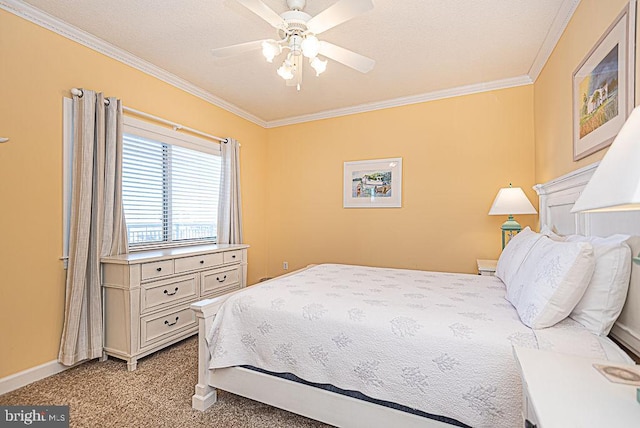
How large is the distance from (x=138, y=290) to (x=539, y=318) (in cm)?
255

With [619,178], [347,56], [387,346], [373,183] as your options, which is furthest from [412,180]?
[619,178]

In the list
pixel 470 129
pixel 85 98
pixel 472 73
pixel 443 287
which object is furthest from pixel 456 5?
pixel 85 98

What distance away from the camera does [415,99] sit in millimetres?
3699

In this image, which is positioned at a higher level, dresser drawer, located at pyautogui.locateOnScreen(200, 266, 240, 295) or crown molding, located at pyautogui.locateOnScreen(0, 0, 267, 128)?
crown molding, located at pyautogui.locateOnScreen(0, 0, 267, 128)

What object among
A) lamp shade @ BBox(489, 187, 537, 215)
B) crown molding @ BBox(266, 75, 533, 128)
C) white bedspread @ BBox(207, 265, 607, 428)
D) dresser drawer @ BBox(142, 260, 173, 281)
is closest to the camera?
white bedspread @ BBox(207, 265, 607, 428)

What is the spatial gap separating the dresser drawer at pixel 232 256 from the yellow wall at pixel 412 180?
114 centimetres

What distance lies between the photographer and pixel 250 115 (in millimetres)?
4336

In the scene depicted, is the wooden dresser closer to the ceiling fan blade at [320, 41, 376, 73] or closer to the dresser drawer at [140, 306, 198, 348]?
the dresser drawer at [140, 306, 198, 348]

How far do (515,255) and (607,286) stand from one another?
74cm

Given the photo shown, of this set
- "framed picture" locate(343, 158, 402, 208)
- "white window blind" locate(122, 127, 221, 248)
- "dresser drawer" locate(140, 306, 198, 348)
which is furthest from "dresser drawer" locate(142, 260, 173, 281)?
"framed picture" locate(343, 158, 402, 208)

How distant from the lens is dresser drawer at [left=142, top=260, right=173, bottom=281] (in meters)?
2.41

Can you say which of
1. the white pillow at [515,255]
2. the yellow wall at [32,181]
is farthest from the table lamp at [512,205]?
the yellow wall at [32,181]

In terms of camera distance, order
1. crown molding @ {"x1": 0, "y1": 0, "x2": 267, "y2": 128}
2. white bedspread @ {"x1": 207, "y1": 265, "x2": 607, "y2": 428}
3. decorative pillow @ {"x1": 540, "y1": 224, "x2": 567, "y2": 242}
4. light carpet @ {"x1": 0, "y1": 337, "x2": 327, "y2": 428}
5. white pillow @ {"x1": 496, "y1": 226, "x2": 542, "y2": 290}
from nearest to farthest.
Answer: white bedspread @ {"x1": 207, "y1": 265, "x2": 607, "y2": 428} < light carpet @ {"x1": 0, "y1": 337, "x2": 327, "y2": 428} < white pillow @ {"x1": 496, "y1": 226, "x2": 542, "y2": 290} < decorative pillow @ {"x1": 540, "y1": 224, "x2": 567, "y2": 242} < crown molding @ {"x1": 0, "y1": 0, "x2": 267, "y2": 128}

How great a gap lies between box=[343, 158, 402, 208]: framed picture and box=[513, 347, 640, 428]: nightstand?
2.96m
